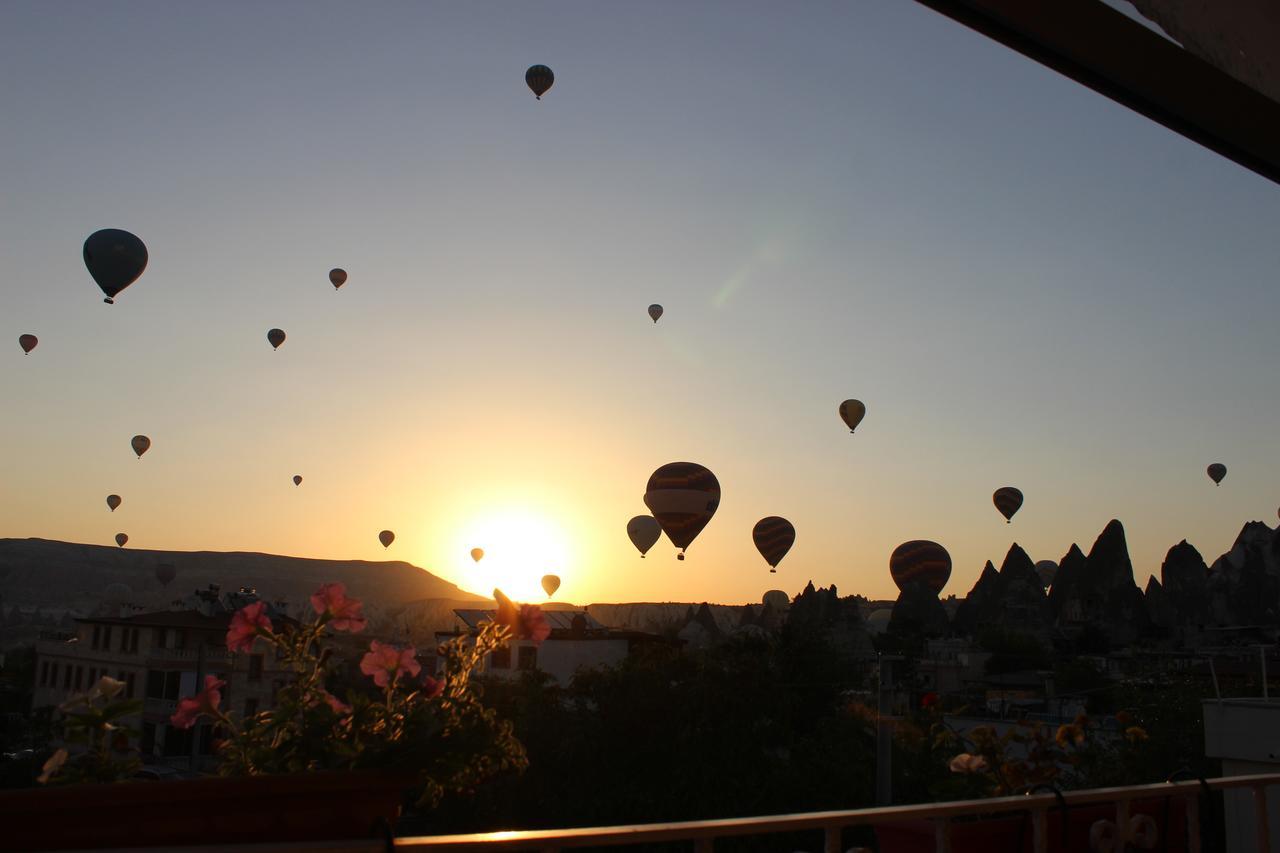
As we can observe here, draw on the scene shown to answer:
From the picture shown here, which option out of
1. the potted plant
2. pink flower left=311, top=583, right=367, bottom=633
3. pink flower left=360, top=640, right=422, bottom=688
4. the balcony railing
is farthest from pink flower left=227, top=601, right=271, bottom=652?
the balcony railing

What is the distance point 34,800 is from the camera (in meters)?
1.86

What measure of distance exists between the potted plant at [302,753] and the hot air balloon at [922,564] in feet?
109

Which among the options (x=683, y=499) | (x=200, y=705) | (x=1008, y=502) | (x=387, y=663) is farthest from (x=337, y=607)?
(x=1008, y=502)

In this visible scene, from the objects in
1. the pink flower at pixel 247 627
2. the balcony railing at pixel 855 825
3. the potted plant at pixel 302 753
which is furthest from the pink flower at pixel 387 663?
the balcony railing at pixel 855 825

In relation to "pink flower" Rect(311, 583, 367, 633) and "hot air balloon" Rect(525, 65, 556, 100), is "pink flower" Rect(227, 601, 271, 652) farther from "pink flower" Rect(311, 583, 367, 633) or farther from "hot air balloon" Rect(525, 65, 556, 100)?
"hot air balloon" Rect(525, 65, 556, 100)

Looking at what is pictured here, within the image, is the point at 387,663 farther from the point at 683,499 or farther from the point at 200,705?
the point at 683,499

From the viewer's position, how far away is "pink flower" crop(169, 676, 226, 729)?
105 inches

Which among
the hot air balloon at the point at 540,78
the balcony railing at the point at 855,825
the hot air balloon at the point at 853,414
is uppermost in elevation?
the hot air balloon at the point at 540,78

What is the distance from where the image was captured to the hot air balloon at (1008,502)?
136 feet

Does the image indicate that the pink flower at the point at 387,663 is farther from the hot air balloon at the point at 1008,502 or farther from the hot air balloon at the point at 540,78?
the hot air balloon at the point at 1008,502

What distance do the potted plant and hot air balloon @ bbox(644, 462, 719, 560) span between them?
26268 mm

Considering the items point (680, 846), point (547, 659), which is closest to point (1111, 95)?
point (680, 846)

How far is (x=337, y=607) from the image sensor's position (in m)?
2.96

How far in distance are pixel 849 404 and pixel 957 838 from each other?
31.9 metres
